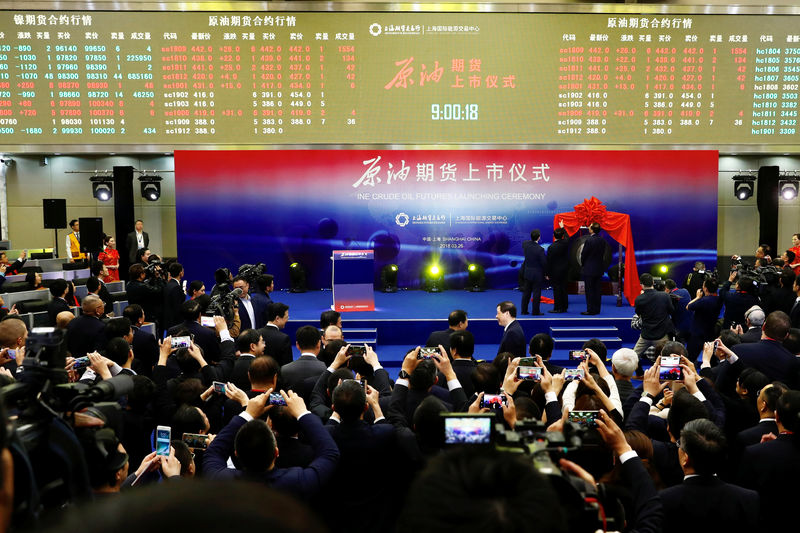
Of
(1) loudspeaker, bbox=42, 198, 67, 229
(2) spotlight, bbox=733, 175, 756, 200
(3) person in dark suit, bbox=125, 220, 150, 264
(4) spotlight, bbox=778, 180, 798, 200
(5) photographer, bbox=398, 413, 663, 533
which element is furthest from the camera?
(2) spotlight, bbox=733, 175, 756, 200

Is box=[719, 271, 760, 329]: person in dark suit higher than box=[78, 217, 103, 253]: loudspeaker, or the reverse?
box=[78, 217, 103, 253]: loudspeaker

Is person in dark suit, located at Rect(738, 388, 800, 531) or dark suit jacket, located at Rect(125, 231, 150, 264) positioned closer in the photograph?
person in dark suit, located at Rect(738, 388, 800, 531)

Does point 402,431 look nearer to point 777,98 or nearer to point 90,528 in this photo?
point 90,528

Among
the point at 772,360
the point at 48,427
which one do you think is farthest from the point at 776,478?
the point at 48,427

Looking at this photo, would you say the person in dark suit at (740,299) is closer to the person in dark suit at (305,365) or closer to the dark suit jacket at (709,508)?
the person in dark suit at (305,365)

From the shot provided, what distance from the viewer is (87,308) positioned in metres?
5.96

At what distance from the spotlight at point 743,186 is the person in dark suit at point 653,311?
7.24 m

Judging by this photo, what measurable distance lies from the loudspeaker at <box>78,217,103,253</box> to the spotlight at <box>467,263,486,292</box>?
6629mm

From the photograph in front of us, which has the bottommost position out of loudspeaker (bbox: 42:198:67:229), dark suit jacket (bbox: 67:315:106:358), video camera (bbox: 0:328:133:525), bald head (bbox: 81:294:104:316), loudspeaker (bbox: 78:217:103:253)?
dark suit jacket (bbox: 67:315:106:358)

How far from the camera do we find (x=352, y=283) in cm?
1073

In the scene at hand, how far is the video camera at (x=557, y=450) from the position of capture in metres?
1.66

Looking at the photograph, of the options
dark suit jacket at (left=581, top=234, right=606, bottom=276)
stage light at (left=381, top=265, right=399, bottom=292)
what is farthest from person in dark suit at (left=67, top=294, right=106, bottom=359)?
stage light at (left=381, top=265, right=399, bottom=292)

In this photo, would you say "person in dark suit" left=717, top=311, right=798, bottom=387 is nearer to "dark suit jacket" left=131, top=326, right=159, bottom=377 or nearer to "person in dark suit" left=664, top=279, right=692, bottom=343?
"person in dark suit" left=664, top=279, right=692, bottom=343

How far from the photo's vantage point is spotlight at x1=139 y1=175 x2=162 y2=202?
13.3 m
